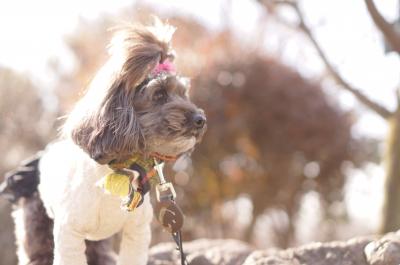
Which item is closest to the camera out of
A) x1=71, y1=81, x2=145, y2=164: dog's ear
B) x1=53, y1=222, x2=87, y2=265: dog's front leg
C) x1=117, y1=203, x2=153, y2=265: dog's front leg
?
x1=71, y1=81, x2=145, y2=164: dog's ear

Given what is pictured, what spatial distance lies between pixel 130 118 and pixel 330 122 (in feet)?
26.0

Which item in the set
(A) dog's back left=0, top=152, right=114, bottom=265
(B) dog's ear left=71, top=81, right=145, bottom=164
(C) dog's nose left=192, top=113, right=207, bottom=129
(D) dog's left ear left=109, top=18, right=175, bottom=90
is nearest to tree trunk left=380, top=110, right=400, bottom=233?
(A) dog's back left=0, top=152, right=114, bottom=265

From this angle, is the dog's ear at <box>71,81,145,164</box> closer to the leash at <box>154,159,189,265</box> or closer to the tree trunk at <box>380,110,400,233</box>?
the leash at <box>154,159,189,265</box>

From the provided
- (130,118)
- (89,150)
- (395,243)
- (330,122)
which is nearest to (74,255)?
(89,150)

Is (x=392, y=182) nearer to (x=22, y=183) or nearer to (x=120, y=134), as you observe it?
(x=22, y=183)

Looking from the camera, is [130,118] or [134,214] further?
[134,214]

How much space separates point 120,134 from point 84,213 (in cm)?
49

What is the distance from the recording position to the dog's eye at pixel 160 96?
3.21 meters

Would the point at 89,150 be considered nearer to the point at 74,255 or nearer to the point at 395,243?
the point at 74,255

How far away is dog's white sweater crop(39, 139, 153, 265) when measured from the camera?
10.3 ft

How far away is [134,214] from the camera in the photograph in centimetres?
333

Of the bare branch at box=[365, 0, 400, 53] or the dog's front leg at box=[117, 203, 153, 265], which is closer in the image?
the dog's front leg at box=[117, 203, 153, 265]

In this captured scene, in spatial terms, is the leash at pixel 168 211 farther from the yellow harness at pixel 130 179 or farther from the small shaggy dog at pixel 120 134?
the small shaggy dog at pixel 120 134

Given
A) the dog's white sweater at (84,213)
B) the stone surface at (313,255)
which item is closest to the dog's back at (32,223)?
the dog's white sweater at (84,213)
